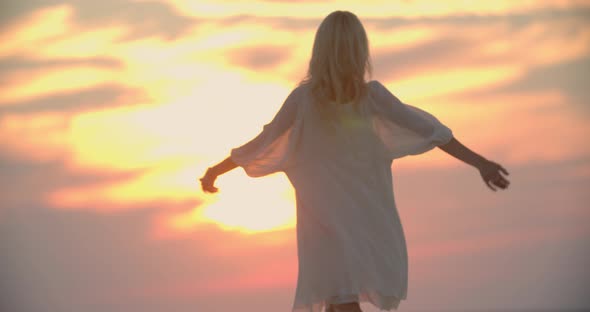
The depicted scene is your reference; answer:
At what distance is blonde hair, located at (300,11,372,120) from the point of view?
26.6ft

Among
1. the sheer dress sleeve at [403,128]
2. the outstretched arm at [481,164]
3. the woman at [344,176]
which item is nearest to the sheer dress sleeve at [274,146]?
the woman at [344,176]

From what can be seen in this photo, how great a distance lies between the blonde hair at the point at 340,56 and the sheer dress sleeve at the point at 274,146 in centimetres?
27

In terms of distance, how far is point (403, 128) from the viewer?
865 cm

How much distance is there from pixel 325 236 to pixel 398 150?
0.78m

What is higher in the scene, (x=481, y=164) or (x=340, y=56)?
(x=340, y=56)

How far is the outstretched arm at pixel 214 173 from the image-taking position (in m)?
8.91

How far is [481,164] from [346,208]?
96 cm

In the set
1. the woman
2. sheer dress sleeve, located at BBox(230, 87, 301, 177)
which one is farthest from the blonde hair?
sheer dress sleeve, located at BBox(230, 87, 301, 177)

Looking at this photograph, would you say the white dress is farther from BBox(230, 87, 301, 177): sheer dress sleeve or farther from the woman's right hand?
the woman's right hand

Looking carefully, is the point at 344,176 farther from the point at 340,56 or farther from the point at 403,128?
the point at 340,56

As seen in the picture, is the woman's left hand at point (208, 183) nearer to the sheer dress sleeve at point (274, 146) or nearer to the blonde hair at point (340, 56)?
the sheer dress sleeve at point (274, 146)

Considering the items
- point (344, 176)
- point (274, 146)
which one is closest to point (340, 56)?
point (344, 176)

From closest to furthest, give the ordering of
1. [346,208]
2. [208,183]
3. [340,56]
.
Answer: [340,56] < [346,208] < [208,183]

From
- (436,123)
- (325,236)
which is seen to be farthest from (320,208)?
(436,123)
